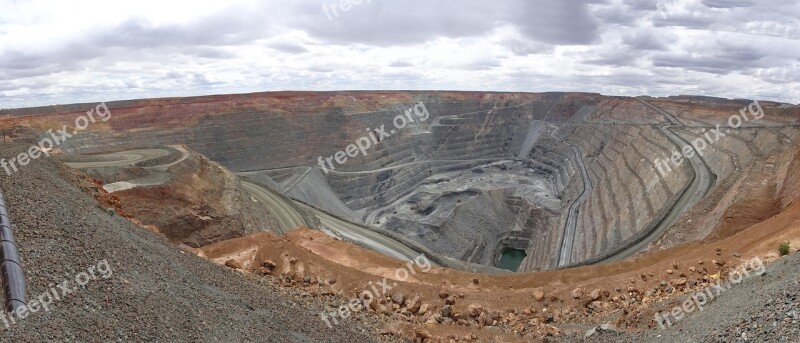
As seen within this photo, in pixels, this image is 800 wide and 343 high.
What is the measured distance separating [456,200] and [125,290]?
6056 centimetres

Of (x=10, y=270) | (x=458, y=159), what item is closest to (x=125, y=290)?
(x=10, y=270)

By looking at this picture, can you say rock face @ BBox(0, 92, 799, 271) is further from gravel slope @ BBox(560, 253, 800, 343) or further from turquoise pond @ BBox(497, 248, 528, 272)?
gravel slope @ BBox(560, 253, 800, 343)

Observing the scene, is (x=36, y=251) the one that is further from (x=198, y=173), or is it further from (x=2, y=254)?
(x=198, y=173)

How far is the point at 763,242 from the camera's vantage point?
16422mm

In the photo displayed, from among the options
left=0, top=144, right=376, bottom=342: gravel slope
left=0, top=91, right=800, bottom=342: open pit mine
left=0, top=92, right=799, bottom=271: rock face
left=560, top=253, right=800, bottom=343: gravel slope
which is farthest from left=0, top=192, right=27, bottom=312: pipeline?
left=0, top=92, right=799, bottom=271: rock face

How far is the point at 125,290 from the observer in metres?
9.30

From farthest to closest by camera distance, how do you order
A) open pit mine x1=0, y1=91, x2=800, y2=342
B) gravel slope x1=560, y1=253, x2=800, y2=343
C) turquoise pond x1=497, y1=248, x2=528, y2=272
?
turquoise pond x1=497, y1=248, x2=528, y2=272 < open pit mine x1=0, y1=91, x2=800, y2=342 < gravel slope x1=560, y1=253, x2=800, y2=343

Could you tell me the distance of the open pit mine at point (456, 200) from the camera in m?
14.6

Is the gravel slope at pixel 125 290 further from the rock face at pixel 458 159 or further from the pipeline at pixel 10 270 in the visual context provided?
the rock face at pixel 458 159

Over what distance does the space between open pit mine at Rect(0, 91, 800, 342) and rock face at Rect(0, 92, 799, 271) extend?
0.34 metres

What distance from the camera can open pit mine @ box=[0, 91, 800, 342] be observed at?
47.8 ft

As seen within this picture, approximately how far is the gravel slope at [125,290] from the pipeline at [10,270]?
17 centimetres

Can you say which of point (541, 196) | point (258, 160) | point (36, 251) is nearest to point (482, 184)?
point (541, 196)

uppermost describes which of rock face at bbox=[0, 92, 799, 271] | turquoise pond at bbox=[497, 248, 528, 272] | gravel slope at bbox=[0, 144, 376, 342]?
rock face at bbox=[0, 92, 799, 271]
